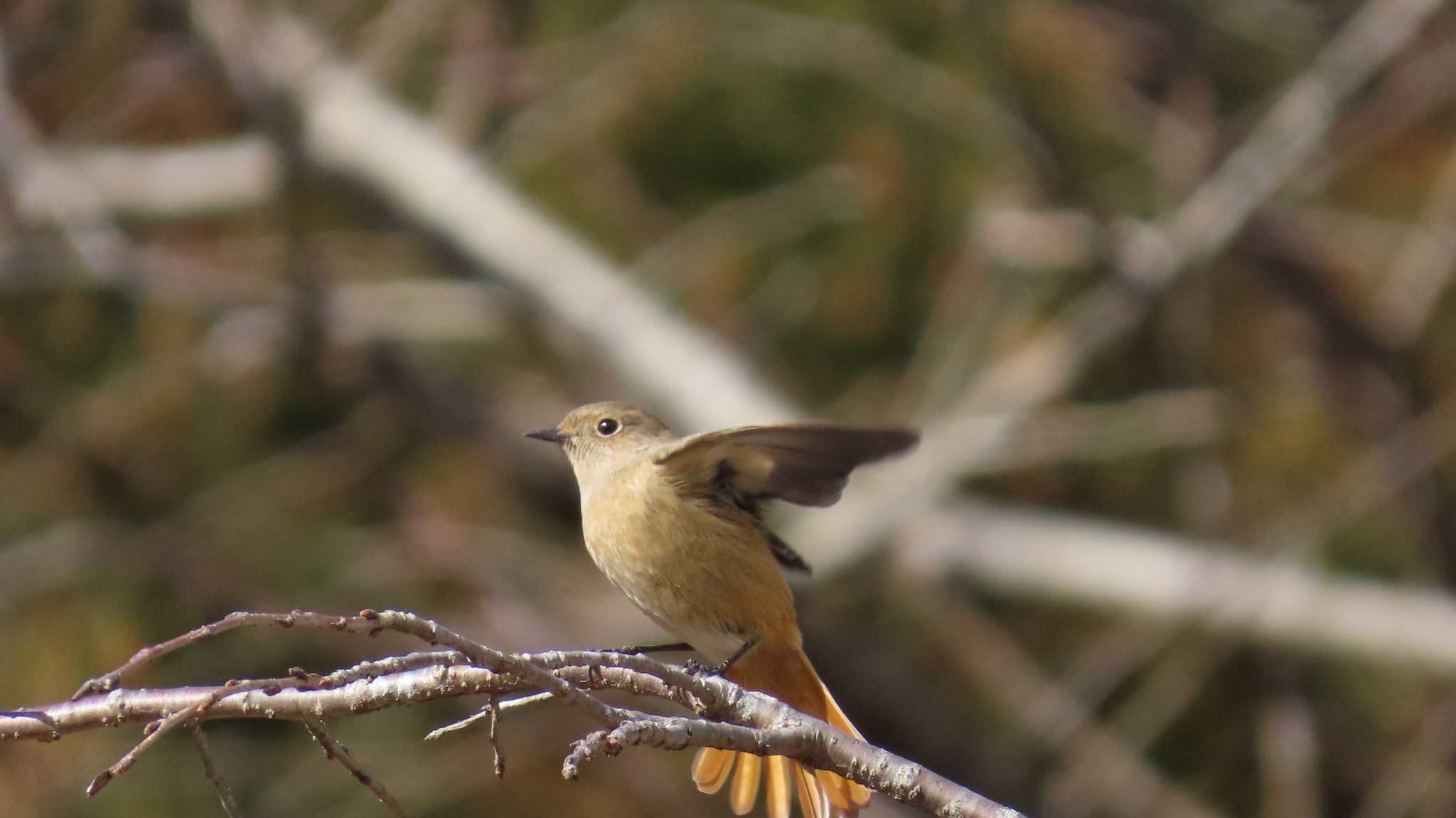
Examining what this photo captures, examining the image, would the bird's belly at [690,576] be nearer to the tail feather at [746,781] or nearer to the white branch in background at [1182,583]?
the tail feather at [746,781]

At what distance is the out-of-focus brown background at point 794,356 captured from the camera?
679 cm

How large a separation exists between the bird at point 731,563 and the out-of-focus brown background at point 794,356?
2.63 m

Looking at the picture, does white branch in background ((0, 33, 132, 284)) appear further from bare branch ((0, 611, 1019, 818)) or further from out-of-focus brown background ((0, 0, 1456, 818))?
bare branch ((0, 611, 1019, 818))

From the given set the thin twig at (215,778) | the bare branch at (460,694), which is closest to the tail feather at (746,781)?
the bare branch at (460,694)

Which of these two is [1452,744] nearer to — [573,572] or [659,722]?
[573,572]

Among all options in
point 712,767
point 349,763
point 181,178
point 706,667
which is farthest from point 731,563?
point 181,178

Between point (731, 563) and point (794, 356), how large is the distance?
19.9ft

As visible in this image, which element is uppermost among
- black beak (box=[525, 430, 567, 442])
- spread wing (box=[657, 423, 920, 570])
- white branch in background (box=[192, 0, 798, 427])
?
white branch in background (box=[192, 0, 798, 427])

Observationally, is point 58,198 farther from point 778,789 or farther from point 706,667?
point 778,789

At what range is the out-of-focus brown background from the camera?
6.79m

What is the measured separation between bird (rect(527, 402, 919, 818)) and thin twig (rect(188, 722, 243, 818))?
4.49 ft

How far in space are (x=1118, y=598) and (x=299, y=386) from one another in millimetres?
4613

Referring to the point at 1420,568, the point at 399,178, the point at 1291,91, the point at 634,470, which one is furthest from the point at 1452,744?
the point at 399,178

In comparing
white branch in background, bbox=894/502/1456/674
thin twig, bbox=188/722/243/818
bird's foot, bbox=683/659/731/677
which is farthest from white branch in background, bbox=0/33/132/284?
thin twig, bbox=188/722/243/818
